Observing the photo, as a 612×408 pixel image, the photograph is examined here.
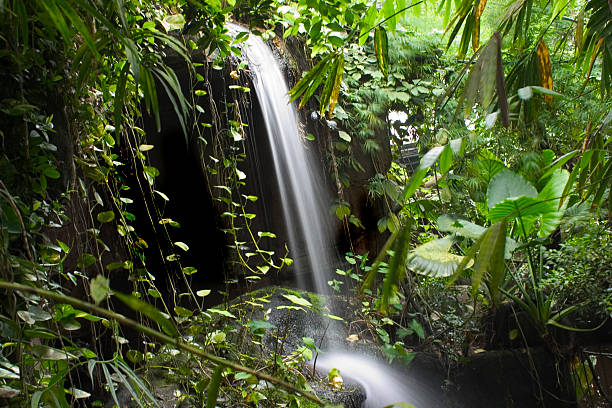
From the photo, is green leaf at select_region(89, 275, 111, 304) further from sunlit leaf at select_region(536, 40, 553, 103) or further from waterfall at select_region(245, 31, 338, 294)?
waterfall at select_region(245, 31, 338, 294)

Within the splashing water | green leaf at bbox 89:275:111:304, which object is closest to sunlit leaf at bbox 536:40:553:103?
green leaf at bbox 89:275:111:304

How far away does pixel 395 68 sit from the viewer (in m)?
4.55

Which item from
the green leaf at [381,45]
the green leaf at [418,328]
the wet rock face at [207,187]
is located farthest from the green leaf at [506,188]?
the wet rock face at [207,187]

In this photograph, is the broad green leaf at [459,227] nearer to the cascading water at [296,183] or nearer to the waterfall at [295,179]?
the cascading water at [296,183]

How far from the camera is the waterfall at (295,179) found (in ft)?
12.1

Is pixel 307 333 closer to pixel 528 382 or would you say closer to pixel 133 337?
pixel 133 337

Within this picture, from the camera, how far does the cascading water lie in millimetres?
3598

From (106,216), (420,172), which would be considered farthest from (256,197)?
(420,172)

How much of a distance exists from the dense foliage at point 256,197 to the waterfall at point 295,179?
193mm

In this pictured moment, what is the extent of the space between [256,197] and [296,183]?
1687mm

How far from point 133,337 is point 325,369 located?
4.34 ft

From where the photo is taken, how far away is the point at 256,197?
7.55 ft

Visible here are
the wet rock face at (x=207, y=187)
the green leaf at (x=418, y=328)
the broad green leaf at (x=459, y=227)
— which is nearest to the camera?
the broad green leaf at (x=459, y=227)

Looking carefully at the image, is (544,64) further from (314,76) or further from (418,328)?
(418,328)
